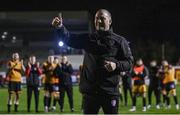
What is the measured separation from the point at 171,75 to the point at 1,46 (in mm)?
27456

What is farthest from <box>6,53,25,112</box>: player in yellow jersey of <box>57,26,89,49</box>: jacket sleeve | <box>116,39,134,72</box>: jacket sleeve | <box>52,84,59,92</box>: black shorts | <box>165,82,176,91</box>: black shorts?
<box>116,39,134,72</box>: jacket sleeve

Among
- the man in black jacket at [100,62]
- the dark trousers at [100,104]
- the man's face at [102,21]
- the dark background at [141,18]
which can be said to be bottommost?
the dark trousers at [100,104]

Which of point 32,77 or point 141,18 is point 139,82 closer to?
point 32,77

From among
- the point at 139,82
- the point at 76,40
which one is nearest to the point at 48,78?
the point at 139,82

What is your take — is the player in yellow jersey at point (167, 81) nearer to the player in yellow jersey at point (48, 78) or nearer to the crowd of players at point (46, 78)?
→ the crowd of players at point (46, 78)

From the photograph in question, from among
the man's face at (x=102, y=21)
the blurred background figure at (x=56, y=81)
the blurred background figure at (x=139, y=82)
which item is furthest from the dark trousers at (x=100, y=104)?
the blurred background figure at (x=139, y=82)

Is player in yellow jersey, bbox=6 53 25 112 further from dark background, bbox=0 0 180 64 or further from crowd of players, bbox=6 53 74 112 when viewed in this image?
dark background, bbox=0 0 180 64

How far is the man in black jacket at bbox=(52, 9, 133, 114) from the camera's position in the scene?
6.89 m

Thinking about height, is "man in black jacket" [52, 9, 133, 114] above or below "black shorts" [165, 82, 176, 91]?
below

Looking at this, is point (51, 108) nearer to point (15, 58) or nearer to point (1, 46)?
point (15, 58)

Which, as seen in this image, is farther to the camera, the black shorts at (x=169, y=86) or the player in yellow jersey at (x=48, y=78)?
the black shorts at (x=169, y=86)

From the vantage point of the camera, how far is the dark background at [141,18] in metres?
48.5

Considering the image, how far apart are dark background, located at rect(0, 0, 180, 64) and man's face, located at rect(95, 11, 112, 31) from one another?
40193mm

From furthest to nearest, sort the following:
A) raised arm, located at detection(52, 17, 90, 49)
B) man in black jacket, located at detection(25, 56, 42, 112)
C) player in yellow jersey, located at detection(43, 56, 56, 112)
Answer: player in yellow jersey, located at detection(43, 56, 56, 112) → man in black jacket, located at detection(25, 56, 42, 112) → raised arm, located at detection(52, 17, 90, 49)
